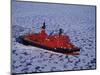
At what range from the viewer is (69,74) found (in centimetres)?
257

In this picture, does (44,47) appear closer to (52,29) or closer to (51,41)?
(51,41)

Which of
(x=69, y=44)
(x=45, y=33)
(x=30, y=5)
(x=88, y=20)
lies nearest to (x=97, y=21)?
(x=88, y=20)

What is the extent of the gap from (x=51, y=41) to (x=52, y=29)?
0.44 feet

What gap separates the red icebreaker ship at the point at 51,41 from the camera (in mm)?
2418

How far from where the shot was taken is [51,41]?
8.25ft

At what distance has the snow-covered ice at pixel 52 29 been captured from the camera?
93.4 inches

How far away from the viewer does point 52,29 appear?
2510 mm

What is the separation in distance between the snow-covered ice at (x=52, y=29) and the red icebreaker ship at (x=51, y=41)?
0.04 metres

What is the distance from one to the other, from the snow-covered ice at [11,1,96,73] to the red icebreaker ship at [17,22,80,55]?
0.04 metres

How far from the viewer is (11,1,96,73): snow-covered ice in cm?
237

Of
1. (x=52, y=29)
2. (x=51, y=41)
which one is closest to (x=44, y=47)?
(x=51, y=41)

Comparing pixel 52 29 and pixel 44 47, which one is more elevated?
pixel 52 29
